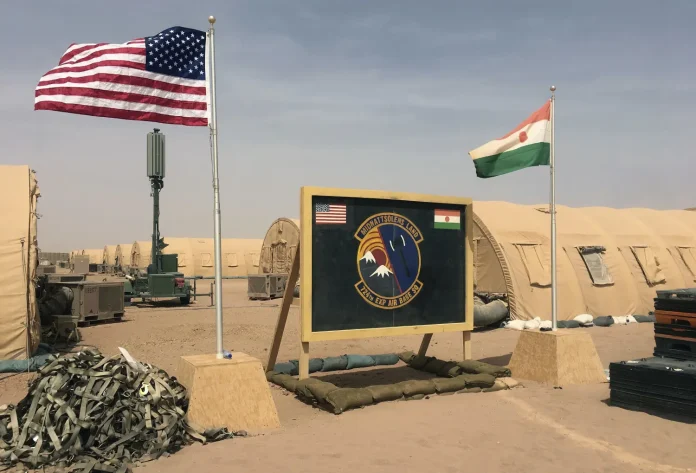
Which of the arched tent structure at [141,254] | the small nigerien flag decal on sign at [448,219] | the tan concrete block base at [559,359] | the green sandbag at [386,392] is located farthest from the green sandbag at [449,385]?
the arched tent structure at [141,254]

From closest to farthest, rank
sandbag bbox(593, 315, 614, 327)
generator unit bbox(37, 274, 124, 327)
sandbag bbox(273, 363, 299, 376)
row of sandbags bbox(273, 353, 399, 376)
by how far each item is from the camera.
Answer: sandbag bbox(273, 363, 299, 376) → row of sandbags bbox(273, 353, 399, 376) → generator unit bbox(37, 274, 124, 327) → sandbag bbox(593, 315, 614, 327)

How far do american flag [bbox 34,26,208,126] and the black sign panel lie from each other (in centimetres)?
233

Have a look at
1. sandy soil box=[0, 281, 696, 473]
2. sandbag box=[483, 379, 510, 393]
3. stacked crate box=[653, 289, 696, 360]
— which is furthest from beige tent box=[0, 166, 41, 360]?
stacked crate box=[653, 289, 696, 360]

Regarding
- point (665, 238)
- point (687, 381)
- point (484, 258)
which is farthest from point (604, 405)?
point (665, 238)

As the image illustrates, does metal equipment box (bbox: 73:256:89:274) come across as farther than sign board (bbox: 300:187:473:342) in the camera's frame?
Yes

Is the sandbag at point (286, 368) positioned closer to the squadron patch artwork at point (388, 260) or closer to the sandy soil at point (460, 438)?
the sandy soil at point (460, 438)

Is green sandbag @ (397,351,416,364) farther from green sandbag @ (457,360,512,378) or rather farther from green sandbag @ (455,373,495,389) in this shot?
green sandbag @ (455,373,495,389)

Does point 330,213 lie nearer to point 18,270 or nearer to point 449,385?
point 449,385

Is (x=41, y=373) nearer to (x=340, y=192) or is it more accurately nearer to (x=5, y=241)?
(x=340, y=192)

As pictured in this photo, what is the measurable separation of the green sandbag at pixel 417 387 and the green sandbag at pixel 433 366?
170cm

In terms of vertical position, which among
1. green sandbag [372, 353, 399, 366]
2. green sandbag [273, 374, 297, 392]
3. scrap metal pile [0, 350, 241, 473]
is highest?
scrap metal pile [0, 350, 241, 473]

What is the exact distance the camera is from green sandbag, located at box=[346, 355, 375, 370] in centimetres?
1093

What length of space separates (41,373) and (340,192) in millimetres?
4591

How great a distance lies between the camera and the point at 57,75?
6949mm
